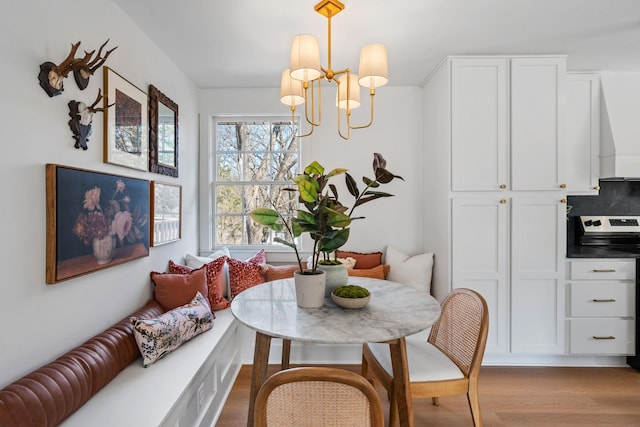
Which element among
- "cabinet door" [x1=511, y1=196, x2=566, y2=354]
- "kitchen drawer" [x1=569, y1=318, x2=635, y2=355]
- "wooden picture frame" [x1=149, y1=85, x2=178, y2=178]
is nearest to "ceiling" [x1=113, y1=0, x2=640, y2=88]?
"wooden picture frame" [x1=149, y1=85, x2=178, y2=178]

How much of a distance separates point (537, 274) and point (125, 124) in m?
3.21

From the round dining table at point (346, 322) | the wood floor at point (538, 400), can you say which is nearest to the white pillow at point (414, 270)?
the wood floor at point (538, 400)

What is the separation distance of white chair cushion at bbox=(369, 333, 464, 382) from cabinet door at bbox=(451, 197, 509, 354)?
3.20ft

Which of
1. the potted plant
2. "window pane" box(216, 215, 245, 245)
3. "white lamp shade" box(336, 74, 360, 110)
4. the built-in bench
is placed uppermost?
"white lamp shade" box(336, 74, 360, 110)

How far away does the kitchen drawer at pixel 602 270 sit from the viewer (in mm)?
2494

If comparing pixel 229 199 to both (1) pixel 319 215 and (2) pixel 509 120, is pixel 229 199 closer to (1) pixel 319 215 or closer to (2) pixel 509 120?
(1) pixel 319 215

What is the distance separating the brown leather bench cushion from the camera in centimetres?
107

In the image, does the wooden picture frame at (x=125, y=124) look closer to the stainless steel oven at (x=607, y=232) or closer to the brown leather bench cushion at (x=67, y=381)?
the brown leather bench cushion at (x=67, y=381)

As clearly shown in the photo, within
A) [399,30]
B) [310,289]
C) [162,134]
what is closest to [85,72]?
[162,134]

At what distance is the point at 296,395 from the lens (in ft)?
2.87

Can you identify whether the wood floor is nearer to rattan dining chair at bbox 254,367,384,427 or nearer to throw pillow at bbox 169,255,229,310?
throw pillow at bbox 169,255,229,310

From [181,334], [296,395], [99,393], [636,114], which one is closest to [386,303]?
[296,395]

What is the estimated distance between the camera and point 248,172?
3.25 m

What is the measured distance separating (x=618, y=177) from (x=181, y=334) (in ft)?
12.0
